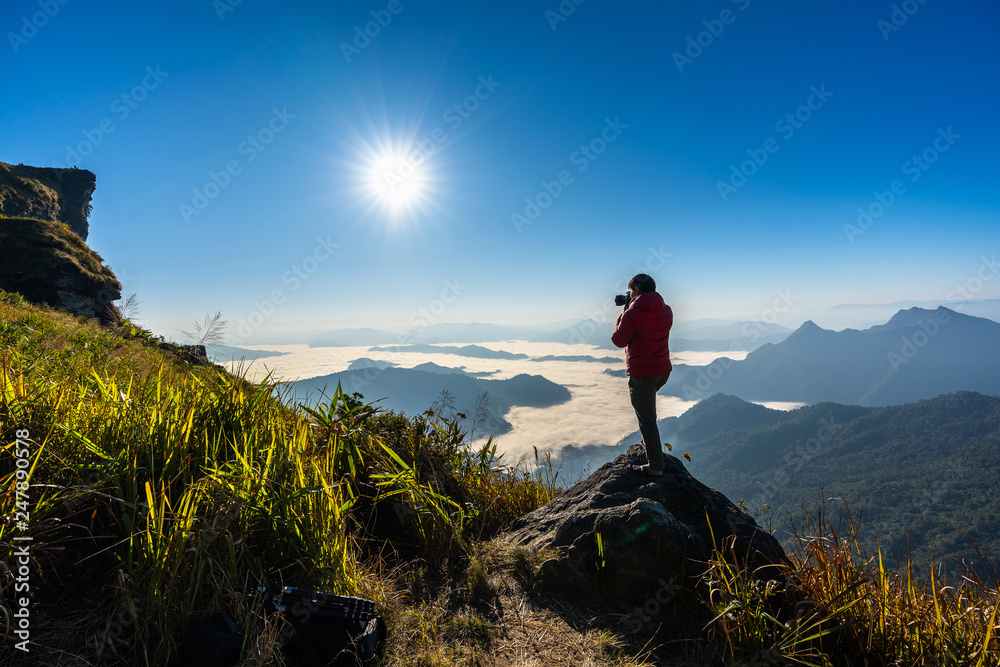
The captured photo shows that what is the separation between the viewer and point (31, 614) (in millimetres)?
2096

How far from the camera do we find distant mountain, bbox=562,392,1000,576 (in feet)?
351

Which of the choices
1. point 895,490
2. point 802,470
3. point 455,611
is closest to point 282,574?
point 455,611

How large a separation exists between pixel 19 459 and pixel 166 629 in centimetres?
127

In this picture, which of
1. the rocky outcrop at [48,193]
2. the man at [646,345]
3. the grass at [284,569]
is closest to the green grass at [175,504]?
the grass at [284,569]

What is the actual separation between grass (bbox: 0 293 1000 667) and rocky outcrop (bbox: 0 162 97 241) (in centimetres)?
3211

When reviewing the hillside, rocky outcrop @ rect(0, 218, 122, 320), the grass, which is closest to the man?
the grass

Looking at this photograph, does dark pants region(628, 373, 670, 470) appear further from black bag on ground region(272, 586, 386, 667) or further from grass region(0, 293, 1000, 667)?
black bag on ground region(272, 586, 386, 667)

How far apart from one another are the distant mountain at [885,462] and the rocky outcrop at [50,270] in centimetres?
10306

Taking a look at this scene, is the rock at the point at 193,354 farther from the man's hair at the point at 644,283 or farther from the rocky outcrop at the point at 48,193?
the rocky outcrop at the point at 48,193

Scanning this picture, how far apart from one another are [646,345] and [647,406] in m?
0.79

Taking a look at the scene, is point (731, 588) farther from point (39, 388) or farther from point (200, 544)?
point (39, 388)

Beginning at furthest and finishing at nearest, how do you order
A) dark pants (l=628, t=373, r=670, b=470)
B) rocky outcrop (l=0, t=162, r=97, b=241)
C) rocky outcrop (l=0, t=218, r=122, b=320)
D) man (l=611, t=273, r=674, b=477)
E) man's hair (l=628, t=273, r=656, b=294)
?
rocky outcrop (l=0, t=162, r=97, b=241)
rocky outcrop (l=0, t=218, r=122, b=320)
man's hair (l=628, t=273, r=656, b=294)
man (l=611, t=273, r=674, b=477)
dark pants (l=628, t=373, r=670, b=470)

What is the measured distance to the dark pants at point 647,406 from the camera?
16.2 feet

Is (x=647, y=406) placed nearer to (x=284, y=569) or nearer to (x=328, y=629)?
(x=328, y=629)
